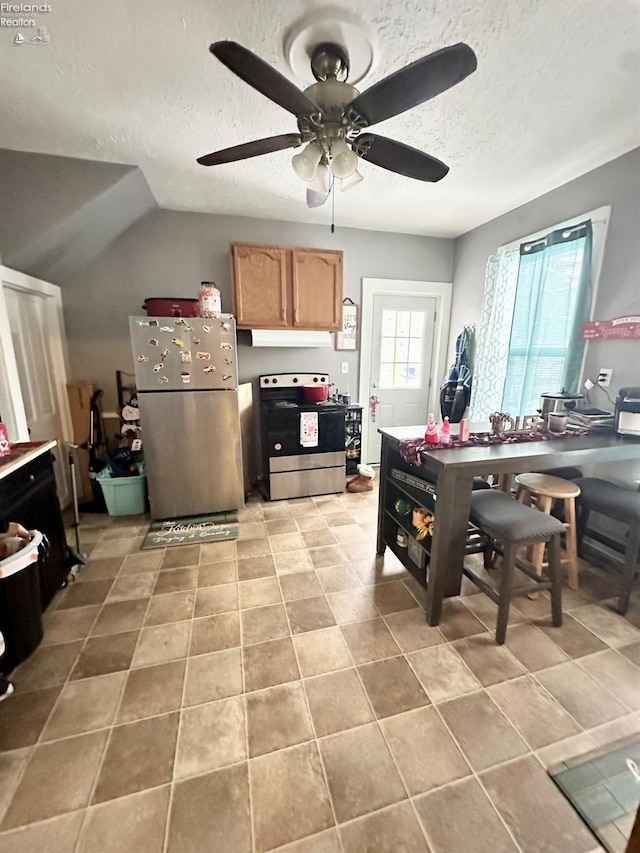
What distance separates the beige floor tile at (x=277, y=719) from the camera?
4.21ft

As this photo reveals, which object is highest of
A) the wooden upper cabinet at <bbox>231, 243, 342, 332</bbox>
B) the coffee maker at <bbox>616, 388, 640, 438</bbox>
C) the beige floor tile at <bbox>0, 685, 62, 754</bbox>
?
the wooden upper cabinet at <bbox>231, 243, 342, 332</bbox>

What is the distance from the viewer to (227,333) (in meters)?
2.78

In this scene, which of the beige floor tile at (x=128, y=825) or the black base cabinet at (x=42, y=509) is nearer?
the beige floor tile at (x=128, y=825)

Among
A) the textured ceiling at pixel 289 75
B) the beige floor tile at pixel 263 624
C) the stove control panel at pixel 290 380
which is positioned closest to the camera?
the textured ceiling at pixel 289 75

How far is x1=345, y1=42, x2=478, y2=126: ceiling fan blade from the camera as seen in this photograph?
3.36 ft

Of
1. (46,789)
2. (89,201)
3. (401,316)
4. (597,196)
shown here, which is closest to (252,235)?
(89,201)

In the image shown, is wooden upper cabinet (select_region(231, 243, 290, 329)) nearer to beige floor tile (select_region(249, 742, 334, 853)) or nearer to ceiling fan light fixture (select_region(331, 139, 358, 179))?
ceiling fan light fixture (select_region(331, 139, 358, 179))

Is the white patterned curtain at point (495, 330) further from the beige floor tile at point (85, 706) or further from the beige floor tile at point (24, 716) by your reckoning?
the beige floor tile at point (24, 716)

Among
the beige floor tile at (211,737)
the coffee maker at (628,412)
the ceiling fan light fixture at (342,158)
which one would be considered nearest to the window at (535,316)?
the coffee maker at (628,412)

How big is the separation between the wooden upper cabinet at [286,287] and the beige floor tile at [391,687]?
2.77 metres

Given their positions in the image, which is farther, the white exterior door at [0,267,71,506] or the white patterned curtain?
the white patterned curtain

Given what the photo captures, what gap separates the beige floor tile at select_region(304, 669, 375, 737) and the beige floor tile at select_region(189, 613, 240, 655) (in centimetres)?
47

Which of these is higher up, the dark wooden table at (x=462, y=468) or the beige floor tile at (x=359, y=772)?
the dark wooden table at (x=462, y=468)

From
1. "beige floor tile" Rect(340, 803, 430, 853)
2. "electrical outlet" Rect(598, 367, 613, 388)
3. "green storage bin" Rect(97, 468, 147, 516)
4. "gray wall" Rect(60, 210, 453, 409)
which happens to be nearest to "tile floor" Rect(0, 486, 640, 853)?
"beige floor tile" Rect(340, 803, 430, 853)
